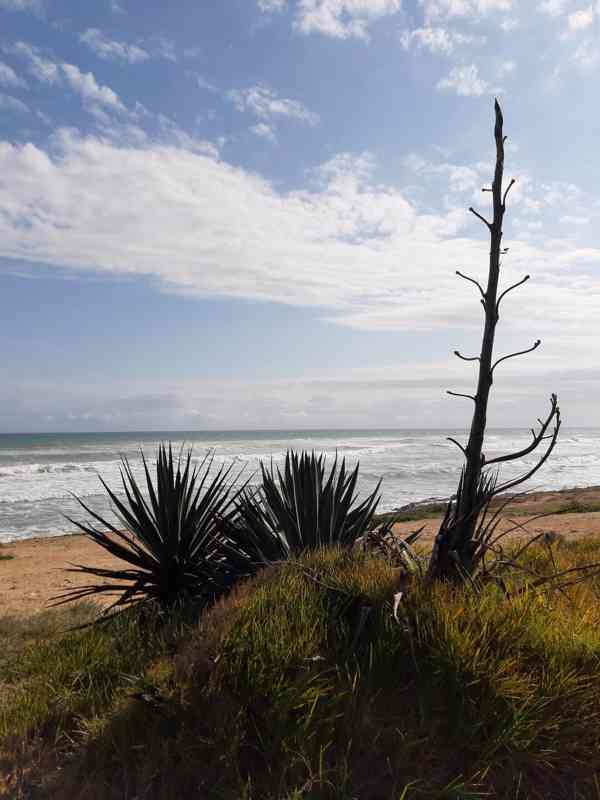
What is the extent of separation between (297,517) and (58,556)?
10.5 metres

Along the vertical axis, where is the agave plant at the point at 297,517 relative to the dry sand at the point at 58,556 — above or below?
above

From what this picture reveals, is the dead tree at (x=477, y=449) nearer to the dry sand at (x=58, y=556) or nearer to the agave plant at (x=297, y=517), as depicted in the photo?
the agave plant at (x=297, y=517)

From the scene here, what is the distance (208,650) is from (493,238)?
262 cm

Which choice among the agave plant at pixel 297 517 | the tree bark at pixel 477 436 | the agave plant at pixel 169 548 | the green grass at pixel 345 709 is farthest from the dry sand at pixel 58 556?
the tree bark at pixel 477 436

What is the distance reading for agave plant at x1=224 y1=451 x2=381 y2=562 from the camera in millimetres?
4168

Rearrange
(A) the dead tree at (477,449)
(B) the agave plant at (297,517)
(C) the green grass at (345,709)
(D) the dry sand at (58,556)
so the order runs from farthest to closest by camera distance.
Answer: (D) the dry sand at (58,556), (B) the agave plant at (297,517), (A) the dead tree at (477,449), (C) the green grass at (345,709)

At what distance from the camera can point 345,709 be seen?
8.05ft

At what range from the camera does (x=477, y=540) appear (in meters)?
3.21

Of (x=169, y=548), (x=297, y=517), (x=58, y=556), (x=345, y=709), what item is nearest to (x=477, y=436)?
(x=345, y=709)

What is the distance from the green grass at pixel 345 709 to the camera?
2271 mm

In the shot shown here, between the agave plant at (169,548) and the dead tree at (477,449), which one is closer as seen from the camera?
the dead tree at (477,449)

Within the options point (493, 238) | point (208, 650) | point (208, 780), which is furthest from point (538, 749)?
point (493, 238)

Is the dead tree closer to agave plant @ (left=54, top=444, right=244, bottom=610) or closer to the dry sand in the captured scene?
agave plant @ (left=54, top=444, right=244, bottom=610)

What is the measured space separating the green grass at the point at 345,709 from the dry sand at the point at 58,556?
388cm
